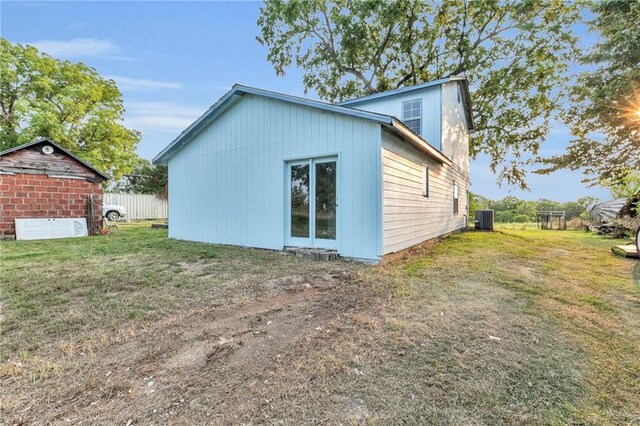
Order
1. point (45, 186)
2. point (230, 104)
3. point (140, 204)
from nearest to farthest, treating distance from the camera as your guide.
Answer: point (230, 104) → point (45, 186) → point (140, 204)

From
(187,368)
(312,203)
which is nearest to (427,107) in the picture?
(312,203)

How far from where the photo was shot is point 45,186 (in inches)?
372

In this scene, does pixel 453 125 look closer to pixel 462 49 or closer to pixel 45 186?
pixel 462 49

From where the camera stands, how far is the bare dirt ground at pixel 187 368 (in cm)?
175

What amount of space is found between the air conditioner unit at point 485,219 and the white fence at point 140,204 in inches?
773

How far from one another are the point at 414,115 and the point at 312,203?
537cm

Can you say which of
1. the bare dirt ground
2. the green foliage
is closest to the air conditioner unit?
the green foliage

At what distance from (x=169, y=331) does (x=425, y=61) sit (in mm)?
19174

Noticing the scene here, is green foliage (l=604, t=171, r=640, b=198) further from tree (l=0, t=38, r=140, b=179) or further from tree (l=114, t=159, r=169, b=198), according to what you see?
→ tree (l=114, t=159, r=169, b=198)

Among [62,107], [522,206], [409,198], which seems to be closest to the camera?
[409,198]

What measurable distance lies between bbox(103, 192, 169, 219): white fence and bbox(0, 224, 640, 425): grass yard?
706 inches

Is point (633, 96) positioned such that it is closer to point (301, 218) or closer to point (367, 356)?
point (301, 218)

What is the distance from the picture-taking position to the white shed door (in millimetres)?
8984

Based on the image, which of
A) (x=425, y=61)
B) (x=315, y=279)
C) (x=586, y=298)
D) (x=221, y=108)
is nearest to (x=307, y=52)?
(x=425, y=61)
